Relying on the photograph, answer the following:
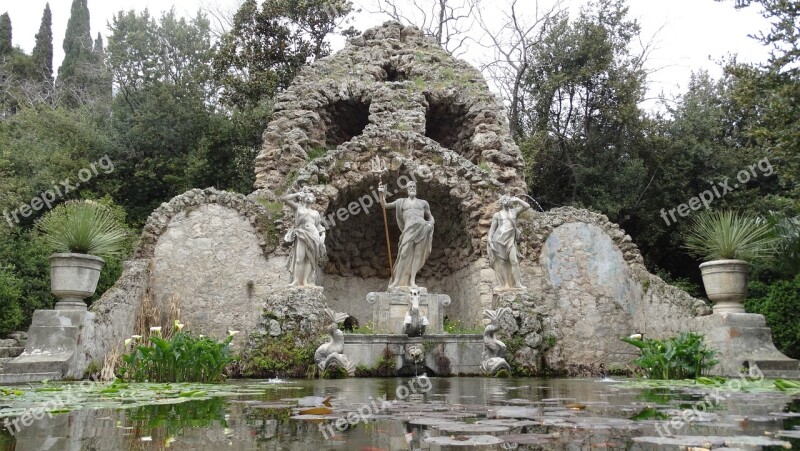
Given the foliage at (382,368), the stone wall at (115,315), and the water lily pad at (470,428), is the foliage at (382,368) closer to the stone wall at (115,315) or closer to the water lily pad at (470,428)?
the stone wall at (115,315)

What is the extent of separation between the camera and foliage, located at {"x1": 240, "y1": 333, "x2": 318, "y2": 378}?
904cm

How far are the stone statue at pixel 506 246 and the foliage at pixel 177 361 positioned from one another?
569 centimetres

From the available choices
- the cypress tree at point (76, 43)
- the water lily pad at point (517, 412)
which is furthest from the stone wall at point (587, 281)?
the cypress tree at point (76, 43)

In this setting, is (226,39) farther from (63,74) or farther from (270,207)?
(63,74)

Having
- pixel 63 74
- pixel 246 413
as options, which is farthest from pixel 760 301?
pixel 63 74

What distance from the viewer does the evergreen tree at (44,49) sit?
32.8m

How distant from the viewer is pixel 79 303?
8.08 metres

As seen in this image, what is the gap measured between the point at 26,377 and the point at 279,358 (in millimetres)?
3172

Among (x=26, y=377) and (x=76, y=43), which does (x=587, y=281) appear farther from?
(x=76, y=43)

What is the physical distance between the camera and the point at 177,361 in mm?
6484

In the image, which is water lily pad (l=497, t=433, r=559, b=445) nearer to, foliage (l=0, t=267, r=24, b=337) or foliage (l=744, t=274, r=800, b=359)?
foliage (l=744, t=274, r=800, b=359)

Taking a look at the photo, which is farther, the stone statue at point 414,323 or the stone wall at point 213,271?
the stone wall at point 213,271

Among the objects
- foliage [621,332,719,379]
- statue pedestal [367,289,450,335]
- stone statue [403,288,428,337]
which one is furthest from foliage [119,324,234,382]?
foliage [621,332,719,379]

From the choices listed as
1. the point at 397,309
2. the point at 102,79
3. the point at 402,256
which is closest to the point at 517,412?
the point at 397,309
